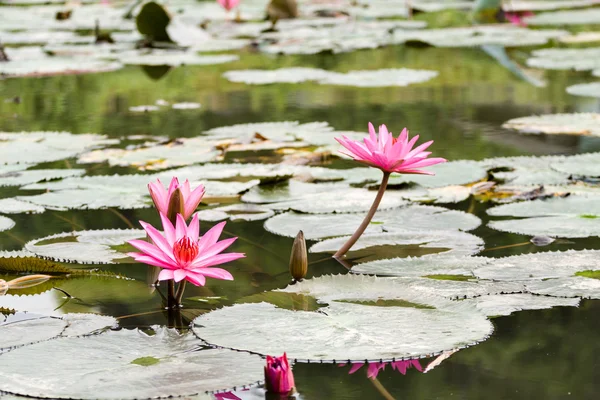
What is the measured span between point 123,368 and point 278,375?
0.23m

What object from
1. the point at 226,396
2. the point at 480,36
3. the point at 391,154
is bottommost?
the point at 226,396

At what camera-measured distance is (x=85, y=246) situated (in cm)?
192

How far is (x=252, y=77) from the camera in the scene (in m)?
4.45

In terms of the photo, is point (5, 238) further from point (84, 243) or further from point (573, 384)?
point (573, 384)


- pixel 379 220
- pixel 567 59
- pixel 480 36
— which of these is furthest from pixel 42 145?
pixel 480 36

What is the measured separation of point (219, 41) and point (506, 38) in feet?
5.75

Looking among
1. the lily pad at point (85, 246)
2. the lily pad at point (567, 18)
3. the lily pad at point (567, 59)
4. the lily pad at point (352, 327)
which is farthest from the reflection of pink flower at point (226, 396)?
the lily pad at point (567, 18)

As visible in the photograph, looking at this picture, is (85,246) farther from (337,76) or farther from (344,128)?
(337,76)

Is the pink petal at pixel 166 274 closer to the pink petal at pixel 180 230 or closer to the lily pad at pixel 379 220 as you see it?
the pink petal at pixel 180 230

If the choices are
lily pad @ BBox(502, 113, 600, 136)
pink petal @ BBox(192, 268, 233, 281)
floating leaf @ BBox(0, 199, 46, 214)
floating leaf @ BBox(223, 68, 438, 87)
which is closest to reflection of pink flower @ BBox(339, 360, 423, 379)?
pink petal @ BBox(192, 268, 233, 281)

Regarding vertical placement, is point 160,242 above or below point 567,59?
below

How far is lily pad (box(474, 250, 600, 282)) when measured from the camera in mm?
1665

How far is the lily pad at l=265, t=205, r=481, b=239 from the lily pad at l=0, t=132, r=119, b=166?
87 cm

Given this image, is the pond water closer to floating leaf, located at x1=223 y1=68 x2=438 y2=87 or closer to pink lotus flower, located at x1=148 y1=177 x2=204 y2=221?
floating leaf, located at x1=223 y1=68 x2=438 y2=87
